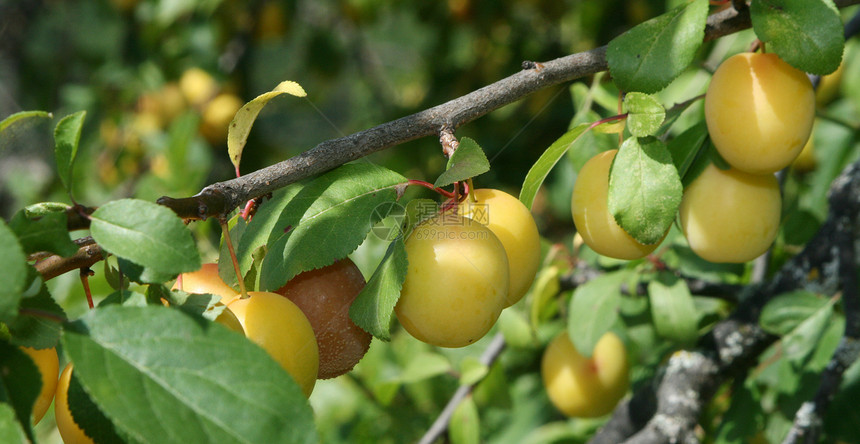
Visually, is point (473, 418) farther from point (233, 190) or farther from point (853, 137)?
point (853, 137)

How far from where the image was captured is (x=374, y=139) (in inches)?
24.9

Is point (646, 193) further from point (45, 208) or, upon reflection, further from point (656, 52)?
point (45, 208)

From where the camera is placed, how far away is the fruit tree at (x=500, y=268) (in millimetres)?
475

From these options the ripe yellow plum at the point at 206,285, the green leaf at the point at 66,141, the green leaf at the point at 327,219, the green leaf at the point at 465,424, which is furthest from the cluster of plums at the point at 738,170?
the green leaf at the point at 465,424

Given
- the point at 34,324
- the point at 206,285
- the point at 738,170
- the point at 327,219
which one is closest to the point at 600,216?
the point at 738,170

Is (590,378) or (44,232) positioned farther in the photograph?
(590,378)

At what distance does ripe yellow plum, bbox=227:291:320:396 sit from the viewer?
570 mm

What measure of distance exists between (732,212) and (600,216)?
157 millimetres

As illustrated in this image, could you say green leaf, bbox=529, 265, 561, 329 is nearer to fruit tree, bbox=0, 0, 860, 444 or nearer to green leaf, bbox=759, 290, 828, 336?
fruit tree, bbox=0, 0, 860, 444

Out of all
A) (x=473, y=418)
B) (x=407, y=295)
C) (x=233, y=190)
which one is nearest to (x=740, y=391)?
(x=473, y=418)

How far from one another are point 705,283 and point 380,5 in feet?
5.23

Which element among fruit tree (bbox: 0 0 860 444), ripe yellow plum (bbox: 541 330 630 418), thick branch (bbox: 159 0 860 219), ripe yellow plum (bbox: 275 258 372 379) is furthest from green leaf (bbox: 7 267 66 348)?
ripe yellow plum (bbox: 541 330 630 418)

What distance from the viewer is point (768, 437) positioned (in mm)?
1238

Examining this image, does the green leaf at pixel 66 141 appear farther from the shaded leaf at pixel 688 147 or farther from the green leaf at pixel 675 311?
the green leaf at pixel 675 311
